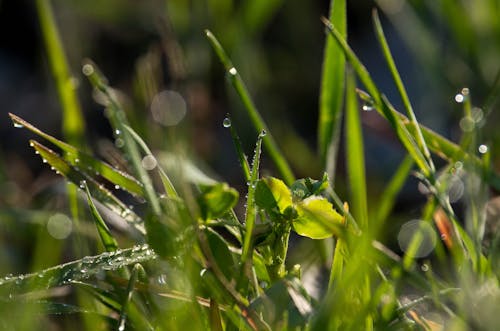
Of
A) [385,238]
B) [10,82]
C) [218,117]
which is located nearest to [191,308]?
[385,238]

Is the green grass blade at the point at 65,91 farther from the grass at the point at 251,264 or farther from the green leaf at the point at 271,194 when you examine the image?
the green leaf at the point at 271,194

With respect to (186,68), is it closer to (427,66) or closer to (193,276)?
(427,66)

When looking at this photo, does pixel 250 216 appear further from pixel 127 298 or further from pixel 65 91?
pixel 65 91

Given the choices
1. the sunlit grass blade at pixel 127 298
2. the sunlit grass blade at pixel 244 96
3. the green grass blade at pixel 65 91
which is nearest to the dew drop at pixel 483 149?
the sunlit grass blade at pixel 244 96

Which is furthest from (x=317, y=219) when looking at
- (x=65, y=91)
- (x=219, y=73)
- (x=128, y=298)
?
(x=219, y=73)

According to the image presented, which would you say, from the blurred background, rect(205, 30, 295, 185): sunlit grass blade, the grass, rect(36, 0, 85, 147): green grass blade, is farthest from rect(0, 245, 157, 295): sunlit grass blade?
rect(36, 0, 85, 147): green grass blade

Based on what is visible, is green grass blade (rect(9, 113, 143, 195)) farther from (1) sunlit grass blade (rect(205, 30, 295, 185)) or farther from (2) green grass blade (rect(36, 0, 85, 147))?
(2) green grass blade (rect(36, 0, 85, 147))

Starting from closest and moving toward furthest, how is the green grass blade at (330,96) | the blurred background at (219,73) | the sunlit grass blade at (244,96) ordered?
the sunlit grass blade at (244,96) → the green grass blade at (330,96) → the blurred background at (219,73)
